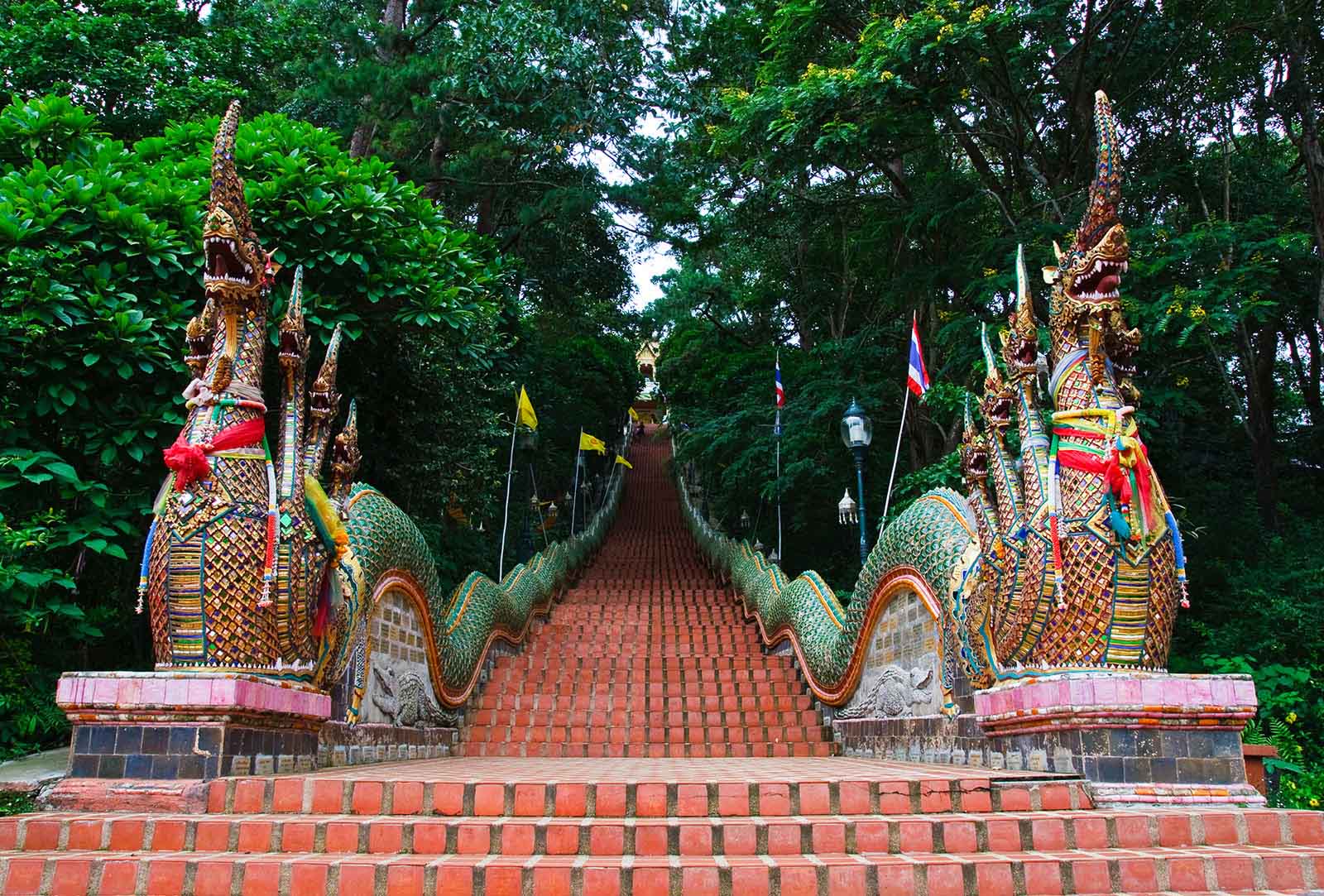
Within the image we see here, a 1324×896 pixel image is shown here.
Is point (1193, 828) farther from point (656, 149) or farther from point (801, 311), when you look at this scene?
point (801, 311)

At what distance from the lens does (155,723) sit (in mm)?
4449

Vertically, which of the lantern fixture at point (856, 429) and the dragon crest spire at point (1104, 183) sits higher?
the dragon crest spire at point (1104, 183)

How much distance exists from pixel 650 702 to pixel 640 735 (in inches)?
25.8

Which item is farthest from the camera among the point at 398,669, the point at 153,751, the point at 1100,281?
the point at 398,669

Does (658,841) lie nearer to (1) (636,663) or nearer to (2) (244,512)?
(2) (244,512)

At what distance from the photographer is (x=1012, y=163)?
1130 centimetres

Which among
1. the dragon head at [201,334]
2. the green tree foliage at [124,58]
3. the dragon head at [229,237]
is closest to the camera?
the dragon head at [229,237]

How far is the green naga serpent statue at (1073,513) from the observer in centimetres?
455

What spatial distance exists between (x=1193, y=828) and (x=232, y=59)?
435 inches

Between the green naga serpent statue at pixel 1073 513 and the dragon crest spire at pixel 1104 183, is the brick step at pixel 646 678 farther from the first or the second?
the dragon crest spire at pixel 1104 183

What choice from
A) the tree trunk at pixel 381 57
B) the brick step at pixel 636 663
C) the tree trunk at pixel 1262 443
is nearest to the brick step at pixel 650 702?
the brick step at pixel 636 663

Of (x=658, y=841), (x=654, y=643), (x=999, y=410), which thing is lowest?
(x=658, y=841)

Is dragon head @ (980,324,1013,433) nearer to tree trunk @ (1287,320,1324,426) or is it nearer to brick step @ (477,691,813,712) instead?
brick step @ (477,691,813,712)

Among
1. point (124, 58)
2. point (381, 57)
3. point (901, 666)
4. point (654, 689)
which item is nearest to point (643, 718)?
point (654, 689)
